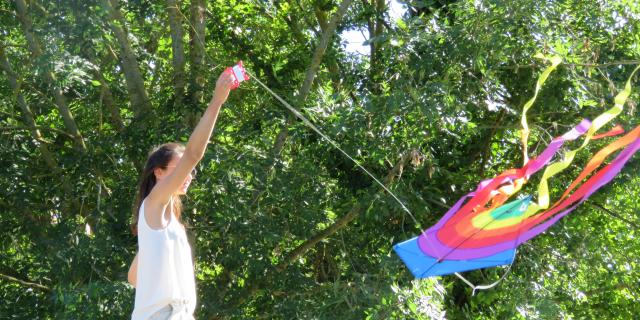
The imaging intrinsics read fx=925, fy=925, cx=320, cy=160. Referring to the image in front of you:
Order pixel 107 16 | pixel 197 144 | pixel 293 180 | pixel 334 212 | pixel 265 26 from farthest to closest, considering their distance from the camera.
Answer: pixel 265 26 → pixel 334 212 → pixel 293 180 → pixel 107 16 → pixel 197 144

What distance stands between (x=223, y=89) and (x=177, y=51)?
3785 mm

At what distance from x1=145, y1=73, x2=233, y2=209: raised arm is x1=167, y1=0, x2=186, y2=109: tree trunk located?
11.2 ft

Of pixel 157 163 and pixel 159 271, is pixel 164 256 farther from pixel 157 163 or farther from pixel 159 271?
pixel 157 163

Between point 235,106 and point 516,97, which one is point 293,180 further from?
point 516,97

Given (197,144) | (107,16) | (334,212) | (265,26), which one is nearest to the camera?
(197,144)

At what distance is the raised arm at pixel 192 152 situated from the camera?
7.46 feet

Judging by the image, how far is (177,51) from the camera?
19.7ft

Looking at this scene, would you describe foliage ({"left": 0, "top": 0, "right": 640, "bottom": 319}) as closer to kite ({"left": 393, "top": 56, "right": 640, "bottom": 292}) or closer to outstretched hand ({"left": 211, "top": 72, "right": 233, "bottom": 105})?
kite ({"left": 393, "top": 56, "right": 640, "bottom": 292})

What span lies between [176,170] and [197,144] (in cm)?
9

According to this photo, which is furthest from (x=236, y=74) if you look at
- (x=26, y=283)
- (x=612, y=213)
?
(x=612, y=213)

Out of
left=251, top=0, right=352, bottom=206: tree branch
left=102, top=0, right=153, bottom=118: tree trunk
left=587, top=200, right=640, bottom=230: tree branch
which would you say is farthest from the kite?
left=587, top=200, right=640, bottom=230: tree branch

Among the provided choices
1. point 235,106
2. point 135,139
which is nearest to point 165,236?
point 135,139

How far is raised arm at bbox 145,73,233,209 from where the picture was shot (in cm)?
227

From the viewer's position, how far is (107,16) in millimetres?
5098
